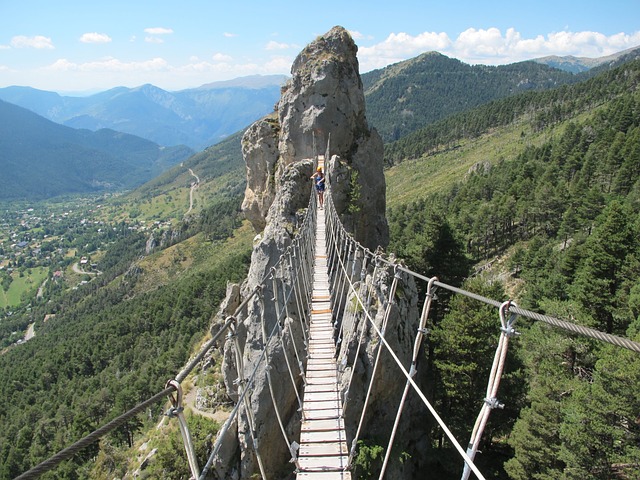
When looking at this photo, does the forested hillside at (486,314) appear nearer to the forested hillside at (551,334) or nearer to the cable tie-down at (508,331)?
the forested hillside at (551,334)

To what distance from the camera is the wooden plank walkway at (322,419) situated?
20.4 feet

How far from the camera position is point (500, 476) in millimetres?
14938

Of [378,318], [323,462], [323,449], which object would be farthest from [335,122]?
[323,462]

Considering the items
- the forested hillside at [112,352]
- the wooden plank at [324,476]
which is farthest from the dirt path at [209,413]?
the wooden plank at [324,476]

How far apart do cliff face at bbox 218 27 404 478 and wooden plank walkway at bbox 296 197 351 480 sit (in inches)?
224

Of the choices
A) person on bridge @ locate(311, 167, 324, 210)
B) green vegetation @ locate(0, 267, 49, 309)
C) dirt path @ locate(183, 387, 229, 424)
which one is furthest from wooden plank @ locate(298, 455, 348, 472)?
green vegetation @ locate(0, 267, 49, 309)

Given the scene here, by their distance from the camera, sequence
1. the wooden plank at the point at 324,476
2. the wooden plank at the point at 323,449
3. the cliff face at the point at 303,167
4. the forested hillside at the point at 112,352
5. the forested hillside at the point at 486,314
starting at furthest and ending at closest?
1. the forested hillside at the point at 112,352
2. the cliff face at the point at 303,167
3. the forested hillside at the point at 486,314
4. the wooden plank at the point at 323,449
5. the wooden plank at the point at 324,476

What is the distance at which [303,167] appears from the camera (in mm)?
22594

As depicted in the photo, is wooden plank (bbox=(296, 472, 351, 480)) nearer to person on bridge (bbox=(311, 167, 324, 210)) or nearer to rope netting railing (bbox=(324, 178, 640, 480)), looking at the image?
rope netting railing (bbox=(324, 178, 640, 480))

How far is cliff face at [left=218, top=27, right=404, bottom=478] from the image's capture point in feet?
55.0

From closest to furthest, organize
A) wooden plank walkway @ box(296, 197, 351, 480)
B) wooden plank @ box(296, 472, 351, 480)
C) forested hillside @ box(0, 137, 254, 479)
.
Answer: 1. wooden plank @ box(296, 472, 351, 480)
2. wooden plank walkway @ box(296, 197, 351, 480)
3. forested hillside @ box(0, 137, 254, 479)

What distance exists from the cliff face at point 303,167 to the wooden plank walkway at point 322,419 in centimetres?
570

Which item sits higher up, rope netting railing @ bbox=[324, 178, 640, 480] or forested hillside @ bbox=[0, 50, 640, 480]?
rope netting railing @ bbox=[324, 178, 640, 480]

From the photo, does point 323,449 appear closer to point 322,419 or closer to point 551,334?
point 322,419
